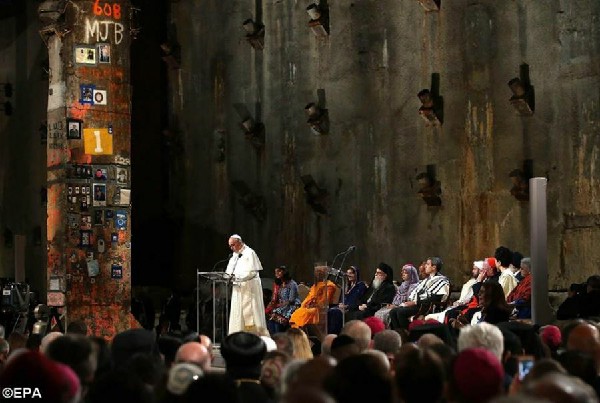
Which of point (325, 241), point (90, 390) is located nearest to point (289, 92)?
point (325, 241)

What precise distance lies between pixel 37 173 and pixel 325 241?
21.1 feet

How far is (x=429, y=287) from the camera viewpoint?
43.7 feet

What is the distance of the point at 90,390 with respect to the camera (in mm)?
4645

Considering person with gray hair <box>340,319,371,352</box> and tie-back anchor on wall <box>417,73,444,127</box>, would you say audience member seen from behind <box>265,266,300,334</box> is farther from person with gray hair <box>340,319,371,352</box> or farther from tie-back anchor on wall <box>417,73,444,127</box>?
person with gray hair <box>340,319,371,352</box>

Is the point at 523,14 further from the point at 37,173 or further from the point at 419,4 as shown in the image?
the point at 37,173

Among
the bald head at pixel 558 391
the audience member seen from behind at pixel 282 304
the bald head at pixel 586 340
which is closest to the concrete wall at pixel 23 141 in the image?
the audience member seen from behind at pixel 282 304

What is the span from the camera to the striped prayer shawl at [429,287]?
13.2 metres

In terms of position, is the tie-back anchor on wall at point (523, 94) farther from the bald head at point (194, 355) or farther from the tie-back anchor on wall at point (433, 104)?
the bald head at point (194, 355)

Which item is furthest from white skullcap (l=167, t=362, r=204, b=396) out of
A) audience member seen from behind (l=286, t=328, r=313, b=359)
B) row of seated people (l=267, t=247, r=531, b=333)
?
row of seated people (l=267, t=247, r=531, b=333)

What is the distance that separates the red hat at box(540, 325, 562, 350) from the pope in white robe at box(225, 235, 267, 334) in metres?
5.80

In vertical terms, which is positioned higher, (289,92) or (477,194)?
→ (289,92)

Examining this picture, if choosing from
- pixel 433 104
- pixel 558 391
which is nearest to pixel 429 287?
pixel 433 104

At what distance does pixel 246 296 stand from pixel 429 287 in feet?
6.70

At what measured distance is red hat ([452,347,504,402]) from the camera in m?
4.33
